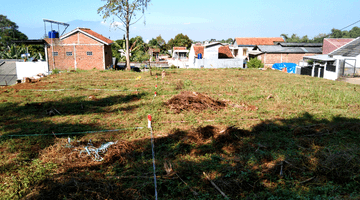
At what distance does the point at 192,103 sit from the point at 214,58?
29.5 meters

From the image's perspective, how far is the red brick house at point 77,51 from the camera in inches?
1238

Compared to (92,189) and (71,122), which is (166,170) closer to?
(92,189)

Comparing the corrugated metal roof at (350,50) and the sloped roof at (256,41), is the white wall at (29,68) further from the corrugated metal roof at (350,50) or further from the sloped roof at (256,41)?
the sloped roof at (256,41)

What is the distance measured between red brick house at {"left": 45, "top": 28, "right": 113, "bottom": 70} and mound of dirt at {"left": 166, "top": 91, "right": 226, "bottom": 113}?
80.0 feet

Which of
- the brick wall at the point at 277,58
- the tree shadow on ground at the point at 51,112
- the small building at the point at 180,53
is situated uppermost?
the small building at the point at 180,53

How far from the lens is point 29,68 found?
28.7 m

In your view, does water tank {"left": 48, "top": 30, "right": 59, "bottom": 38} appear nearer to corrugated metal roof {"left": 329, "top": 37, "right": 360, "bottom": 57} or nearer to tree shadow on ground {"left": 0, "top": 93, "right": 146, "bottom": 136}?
tree shadow on ground {"left": 0, "top": 93, "right": 146, "bottom": 136}

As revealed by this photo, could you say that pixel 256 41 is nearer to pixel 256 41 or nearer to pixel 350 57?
pixel 256 41

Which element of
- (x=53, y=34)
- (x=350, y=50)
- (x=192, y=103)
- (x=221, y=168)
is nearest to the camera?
(x=221, y=168)

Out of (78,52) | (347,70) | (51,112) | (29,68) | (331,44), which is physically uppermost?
(331,44)

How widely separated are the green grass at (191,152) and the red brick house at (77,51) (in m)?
21.7

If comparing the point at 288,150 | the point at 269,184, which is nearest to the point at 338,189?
the point at 269,184

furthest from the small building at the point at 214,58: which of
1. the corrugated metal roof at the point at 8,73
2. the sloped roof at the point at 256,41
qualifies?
the sloped roof at the point at 256,41

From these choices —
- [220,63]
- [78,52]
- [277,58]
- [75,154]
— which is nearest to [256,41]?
[277,58]
